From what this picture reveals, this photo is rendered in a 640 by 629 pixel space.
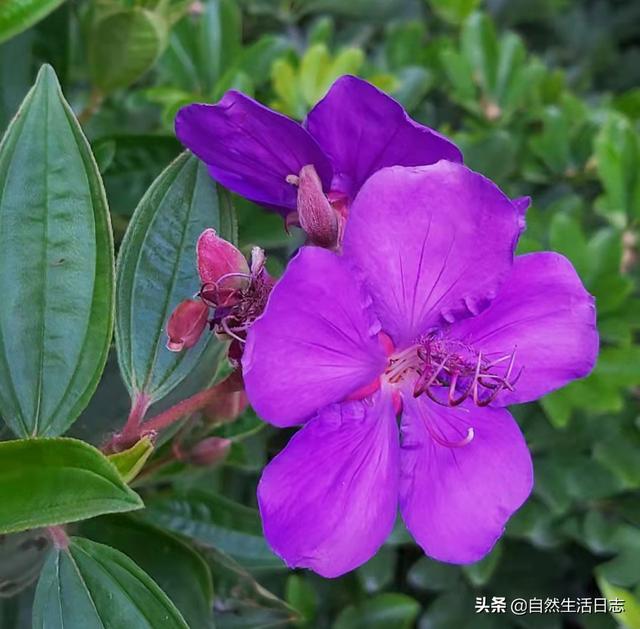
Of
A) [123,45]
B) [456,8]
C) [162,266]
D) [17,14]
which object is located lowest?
[162,266]

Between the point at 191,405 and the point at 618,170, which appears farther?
the point at 618,170

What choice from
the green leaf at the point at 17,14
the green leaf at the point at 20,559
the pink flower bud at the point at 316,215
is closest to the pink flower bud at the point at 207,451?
the green leaf at the point at 20,559

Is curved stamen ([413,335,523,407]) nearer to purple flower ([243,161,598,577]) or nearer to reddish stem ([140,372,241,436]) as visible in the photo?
purple flower ([243,161,598,577])

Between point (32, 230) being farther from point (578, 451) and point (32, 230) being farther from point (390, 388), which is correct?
point (578, 451)

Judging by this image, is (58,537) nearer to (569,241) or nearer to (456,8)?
(569,241)

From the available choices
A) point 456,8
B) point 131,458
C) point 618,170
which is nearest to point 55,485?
point 131,458

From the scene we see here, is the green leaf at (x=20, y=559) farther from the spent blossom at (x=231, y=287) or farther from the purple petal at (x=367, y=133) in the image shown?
the purple petal at (x=367, y=133)

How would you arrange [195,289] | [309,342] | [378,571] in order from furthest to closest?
[378,571], [195,289], [309,342]
